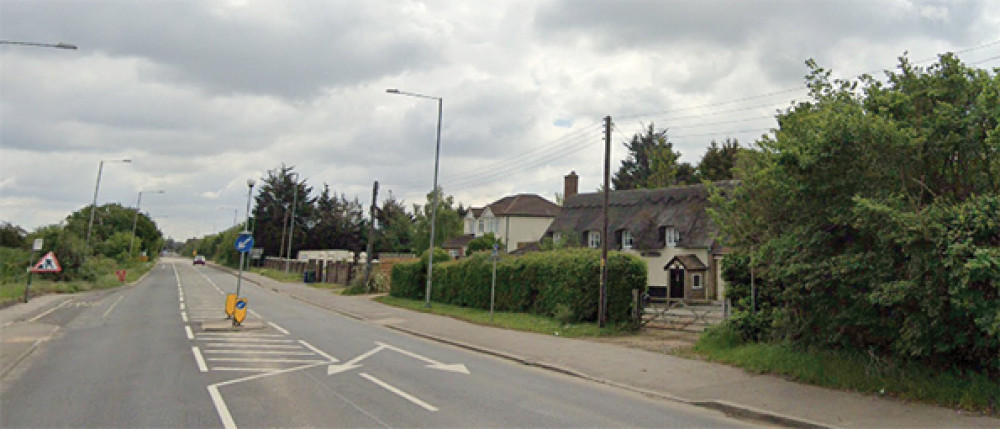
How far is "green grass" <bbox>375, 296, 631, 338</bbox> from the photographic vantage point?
17375 mm

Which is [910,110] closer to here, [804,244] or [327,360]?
[804,244]

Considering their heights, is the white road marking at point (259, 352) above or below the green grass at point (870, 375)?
below

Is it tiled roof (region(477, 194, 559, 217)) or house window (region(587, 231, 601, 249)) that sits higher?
tiled roof (region(477, 194, 559, 217))

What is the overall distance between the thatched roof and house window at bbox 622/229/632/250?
1.52 ft

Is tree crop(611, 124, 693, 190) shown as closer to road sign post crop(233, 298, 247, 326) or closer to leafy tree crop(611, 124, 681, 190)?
leafy tree crop(611, 124, 681, 190)

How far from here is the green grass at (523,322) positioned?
57.0 ft

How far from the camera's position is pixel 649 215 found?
135 feet

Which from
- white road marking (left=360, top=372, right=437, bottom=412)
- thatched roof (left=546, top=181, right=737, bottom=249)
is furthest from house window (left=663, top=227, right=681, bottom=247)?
white road marking (left=360, top=372, right=437, bottom=412)

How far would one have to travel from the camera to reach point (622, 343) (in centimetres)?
1548

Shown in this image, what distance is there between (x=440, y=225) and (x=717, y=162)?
31649 mm

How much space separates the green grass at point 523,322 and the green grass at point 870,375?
5.20 meters

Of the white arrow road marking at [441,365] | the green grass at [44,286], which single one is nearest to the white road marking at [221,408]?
the white arrow road marking at [441,365]

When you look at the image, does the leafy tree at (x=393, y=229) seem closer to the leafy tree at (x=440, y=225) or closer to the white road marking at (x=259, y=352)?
the leafy tree at (x=440, y=225)

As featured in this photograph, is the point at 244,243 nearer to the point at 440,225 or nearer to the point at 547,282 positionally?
the point at 547,282
